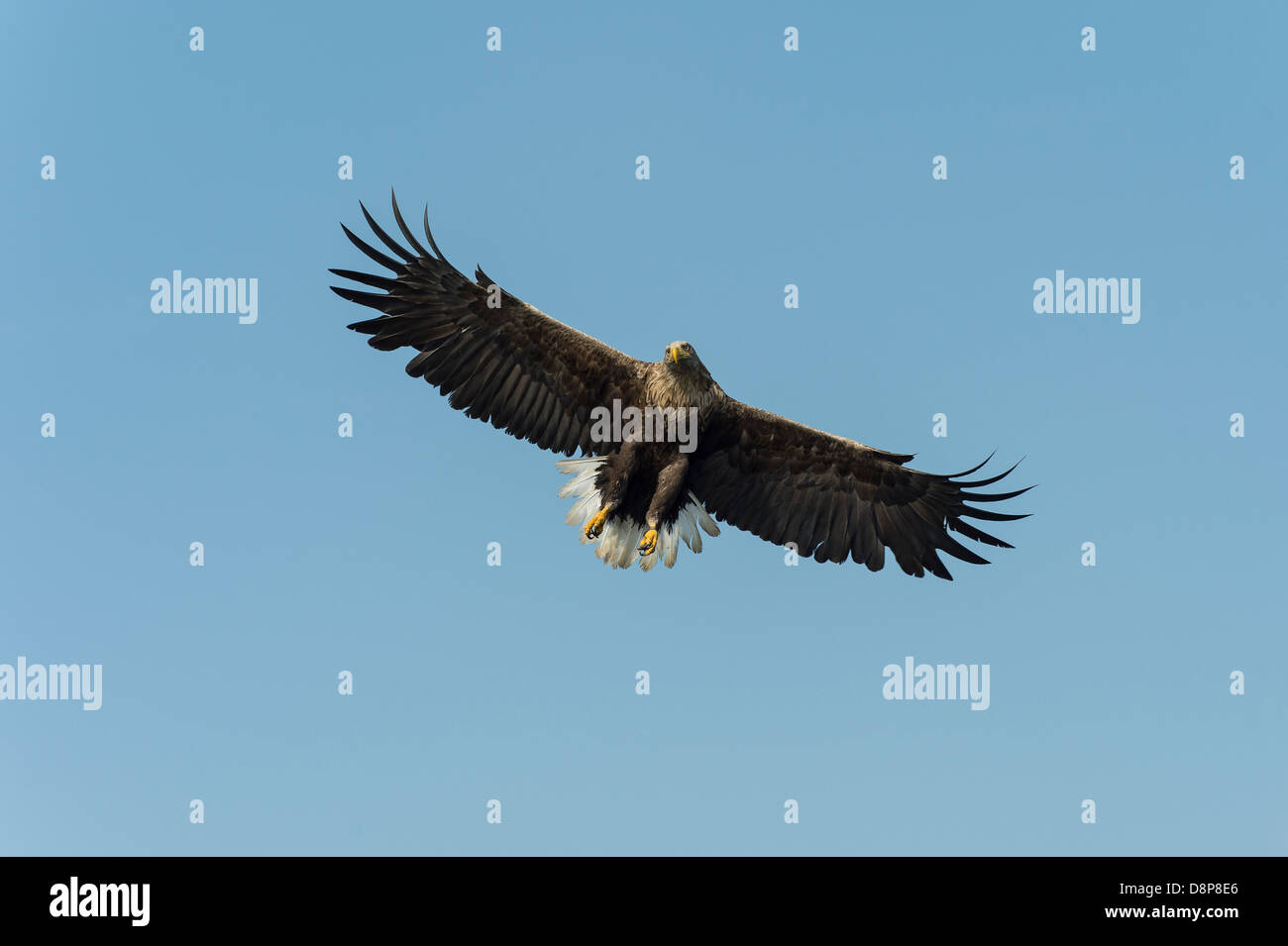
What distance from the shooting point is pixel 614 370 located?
596 inches

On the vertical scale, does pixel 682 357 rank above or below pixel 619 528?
above

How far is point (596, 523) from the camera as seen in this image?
15.3m

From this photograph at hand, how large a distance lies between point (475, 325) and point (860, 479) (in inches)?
176

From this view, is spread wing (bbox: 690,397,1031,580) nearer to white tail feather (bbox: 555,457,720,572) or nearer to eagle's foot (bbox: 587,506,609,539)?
white tail feather (bbox: 555,457,720,572)

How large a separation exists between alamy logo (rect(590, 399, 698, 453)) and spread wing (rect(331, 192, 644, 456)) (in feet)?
0.33

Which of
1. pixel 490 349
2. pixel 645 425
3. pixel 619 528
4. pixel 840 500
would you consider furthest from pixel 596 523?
pixel 840 500

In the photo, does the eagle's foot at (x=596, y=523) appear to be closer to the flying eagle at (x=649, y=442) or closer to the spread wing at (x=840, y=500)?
the flying eagle at (x=649, y=442)

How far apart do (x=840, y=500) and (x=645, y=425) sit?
8.25 ft

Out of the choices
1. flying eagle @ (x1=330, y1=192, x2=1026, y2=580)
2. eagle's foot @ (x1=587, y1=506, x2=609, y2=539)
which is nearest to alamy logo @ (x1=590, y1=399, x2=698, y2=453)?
flying eagle @ (x1=330, y1=192, x2=1026, y2=580)

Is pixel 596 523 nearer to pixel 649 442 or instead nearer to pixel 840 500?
pixel 649 442
